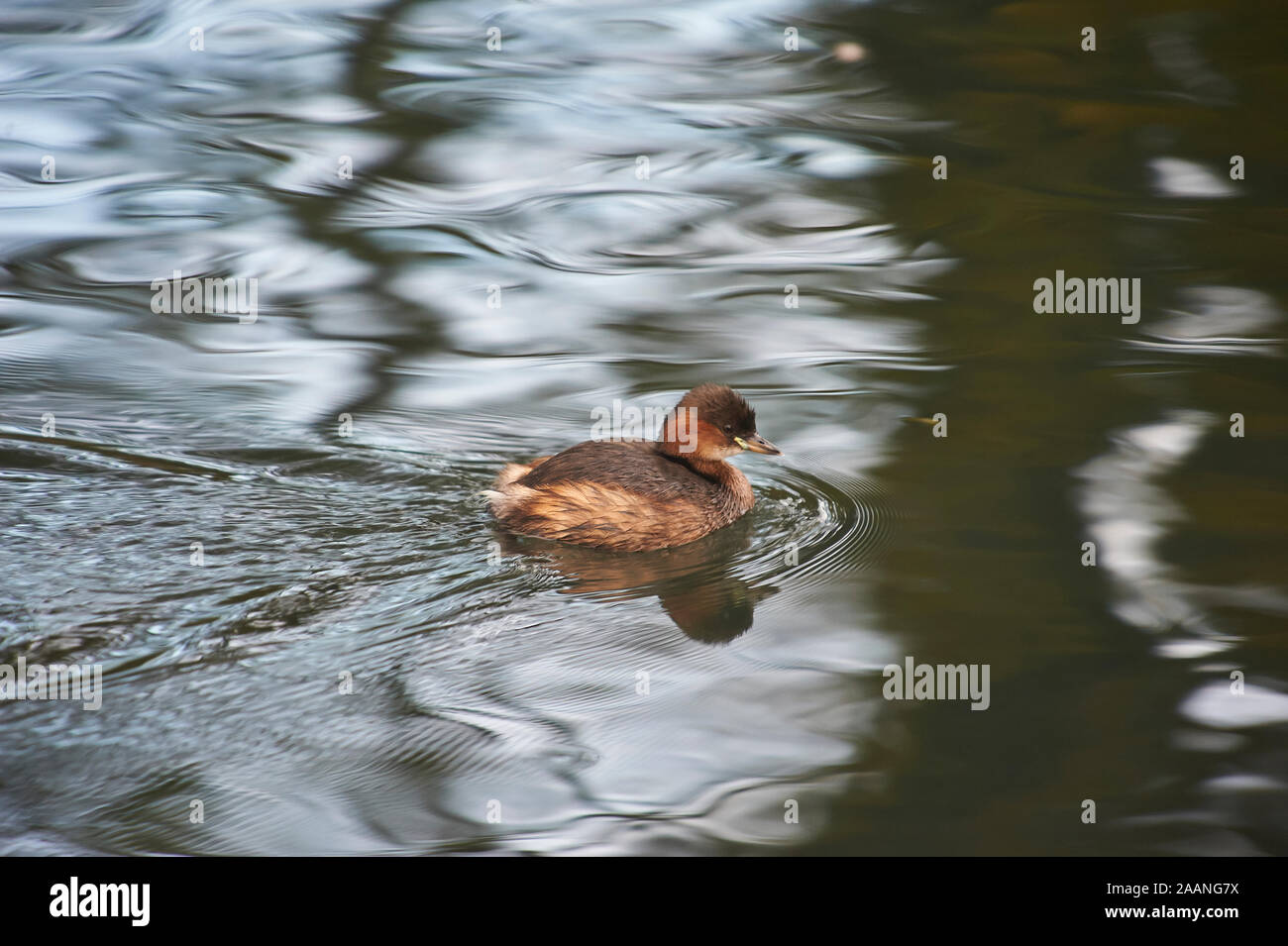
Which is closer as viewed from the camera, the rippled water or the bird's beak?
the rippled water

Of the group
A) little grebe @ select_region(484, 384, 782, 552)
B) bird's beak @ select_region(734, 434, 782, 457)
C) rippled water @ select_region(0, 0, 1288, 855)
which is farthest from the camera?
bird's beak @ select_region(734, 434, 782, 457)

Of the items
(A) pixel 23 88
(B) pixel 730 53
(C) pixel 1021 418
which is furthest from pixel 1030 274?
(A) pixel 23 88

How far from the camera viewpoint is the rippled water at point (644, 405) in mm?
4199

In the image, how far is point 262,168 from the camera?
10.3 m

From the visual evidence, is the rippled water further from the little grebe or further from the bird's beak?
the bird's beak

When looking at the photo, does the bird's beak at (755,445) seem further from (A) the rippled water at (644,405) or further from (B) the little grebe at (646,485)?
(A) the rippled water at (644,405)

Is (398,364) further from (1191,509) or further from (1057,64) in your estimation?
(1057,64)

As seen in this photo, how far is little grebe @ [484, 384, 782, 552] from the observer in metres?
5.67

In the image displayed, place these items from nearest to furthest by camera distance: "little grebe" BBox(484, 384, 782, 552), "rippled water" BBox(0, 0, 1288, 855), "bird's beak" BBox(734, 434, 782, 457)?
"rippled water" BBox(0, 0, 1288, 855) < "little grebe" BBox(484, 384, 782, 552) < "bird's beak" BBox(734, 434, 782, 457)

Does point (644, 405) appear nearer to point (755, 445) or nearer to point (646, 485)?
point (755, 445)

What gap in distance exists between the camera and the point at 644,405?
707 centimetres

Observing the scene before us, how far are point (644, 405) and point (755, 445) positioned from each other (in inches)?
45.4

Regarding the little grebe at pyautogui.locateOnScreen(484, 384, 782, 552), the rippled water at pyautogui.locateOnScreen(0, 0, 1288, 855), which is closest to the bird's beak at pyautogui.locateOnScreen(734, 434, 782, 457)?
the little grebe at pyautogui.locateOnScreen(484, 384, 782, 552)

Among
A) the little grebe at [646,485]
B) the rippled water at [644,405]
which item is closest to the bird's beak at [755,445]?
the little grebe at [646,485]
